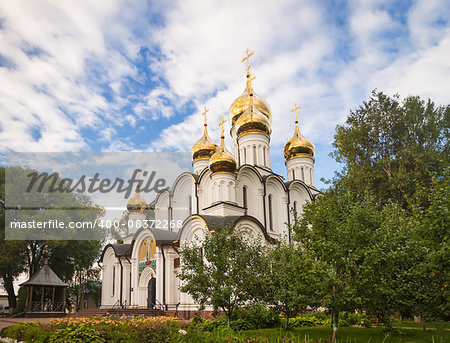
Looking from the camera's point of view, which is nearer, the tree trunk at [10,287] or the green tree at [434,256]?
the green tree at [434,256]

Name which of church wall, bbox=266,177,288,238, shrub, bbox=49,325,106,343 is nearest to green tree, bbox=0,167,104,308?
church wall, bbox=266,177,288,238

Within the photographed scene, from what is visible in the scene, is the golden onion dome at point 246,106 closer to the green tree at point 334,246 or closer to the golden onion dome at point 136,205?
the golden onion dome at point 136,205

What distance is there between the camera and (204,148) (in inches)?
987

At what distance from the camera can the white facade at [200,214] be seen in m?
18.8

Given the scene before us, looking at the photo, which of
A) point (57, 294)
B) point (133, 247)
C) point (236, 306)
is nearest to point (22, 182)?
point (57, 294)

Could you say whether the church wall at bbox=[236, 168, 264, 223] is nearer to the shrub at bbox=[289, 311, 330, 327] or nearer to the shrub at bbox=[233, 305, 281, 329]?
the shrub at bbox=[289, 311, 330, 327]

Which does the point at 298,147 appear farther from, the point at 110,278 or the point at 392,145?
the point at 110,278

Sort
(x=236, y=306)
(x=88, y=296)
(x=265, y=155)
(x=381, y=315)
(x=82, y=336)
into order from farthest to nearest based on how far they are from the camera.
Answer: (x=88, y=296)
(x=265, y=155)
(x=236, y=306)
(x=381, y=315)
(x=82, y=336)

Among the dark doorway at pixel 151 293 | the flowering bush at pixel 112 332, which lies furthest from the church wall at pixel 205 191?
the flowering bush at pixel 112 332

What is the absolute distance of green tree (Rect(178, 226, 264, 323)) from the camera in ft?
37.4

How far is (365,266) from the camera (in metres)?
8.03

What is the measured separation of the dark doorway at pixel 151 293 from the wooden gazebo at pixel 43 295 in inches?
198

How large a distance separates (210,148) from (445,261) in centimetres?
1897

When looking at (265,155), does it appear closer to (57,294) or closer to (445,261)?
(57,294)
